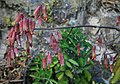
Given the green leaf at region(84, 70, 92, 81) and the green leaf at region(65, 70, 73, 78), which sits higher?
the green leaf at region(65, 70, 73, 78)

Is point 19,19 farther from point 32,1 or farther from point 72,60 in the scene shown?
point 32,1

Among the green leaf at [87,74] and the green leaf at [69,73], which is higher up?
the green leaf at [69,73]

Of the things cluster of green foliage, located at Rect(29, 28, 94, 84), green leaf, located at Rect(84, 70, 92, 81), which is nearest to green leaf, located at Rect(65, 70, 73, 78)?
cluster of green foliage, located at Rect(29, 28, 94, 84)

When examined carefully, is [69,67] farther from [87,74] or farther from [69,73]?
[87,74]

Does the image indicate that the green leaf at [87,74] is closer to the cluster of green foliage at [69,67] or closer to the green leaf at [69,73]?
the cluster of green foliage at [69,67]

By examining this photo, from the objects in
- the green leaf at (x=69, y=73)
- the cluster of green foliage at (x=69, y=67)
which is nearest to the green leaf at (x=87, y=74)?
the cluster of green foliage at (x=69, y=67)

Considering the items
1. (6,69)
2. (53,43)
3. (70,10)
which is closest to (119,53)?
(53,43)

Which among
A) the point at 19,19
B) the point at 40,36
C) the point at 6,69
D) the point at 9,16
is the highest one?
the point at 19,19

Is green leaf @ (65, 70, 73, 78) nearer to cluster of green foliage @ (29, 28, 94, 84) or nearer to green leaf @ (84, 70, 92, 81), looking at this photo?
cluster of green foliage @ (29, 28, 94, 84)
